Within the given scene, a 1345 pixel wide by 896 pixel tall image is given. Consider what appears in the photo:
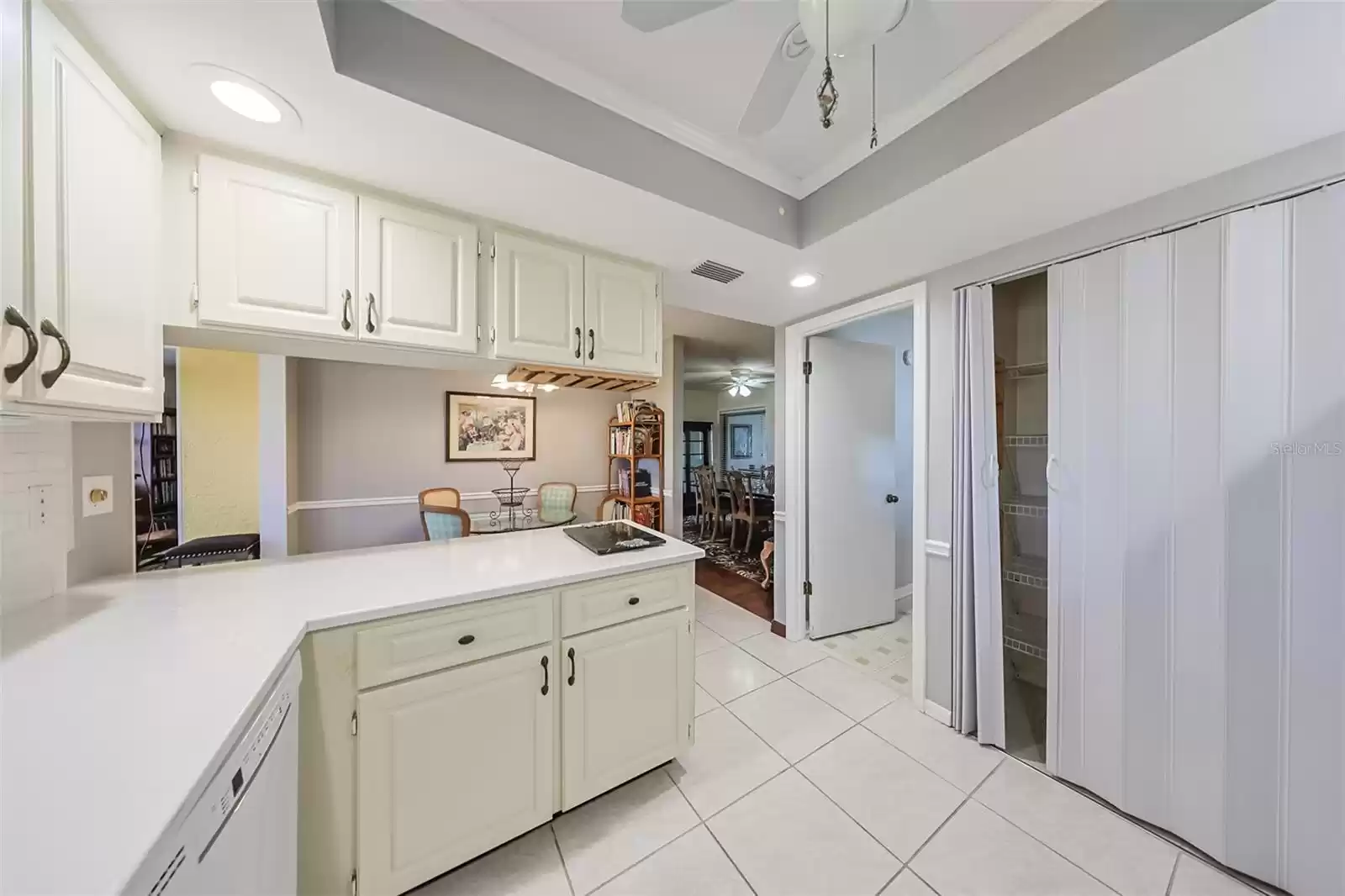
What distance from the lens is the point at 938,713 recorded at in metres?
2.09

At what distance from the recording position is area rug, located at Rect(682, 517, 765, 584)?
14.9 feet

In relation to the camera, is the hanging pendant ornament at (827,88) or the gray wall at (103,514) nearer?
the hanging pendant ornament at (827,88)

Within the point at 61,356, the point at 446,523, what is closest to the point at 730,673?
the point at 446,523

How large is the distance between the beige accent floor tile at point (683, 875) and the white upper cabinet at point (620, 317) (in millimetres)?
1772

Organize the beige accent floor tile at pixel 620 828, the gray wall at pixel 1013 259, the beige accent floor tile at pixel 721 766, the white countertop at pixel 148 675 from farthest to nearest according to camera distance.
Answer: the beige accent floor tile at pixel 721 766, the beige accent floor tile at pixel 620 828, the gray wall at pixel 1013 259, the white countertop at pixel 148 675

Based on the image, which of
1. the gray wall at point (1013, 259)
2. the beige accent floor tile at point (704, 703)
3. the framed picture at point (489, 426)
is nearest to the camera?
the gray wall at point (1013, 259)

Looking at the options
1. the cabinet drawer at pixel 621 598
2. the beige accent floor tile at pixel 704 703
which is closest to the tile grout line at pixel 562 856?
the cabinet drawer at pixel 621 598

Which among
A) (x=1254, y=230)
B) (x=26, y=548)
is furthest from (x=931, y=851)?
(x=26, y=548)

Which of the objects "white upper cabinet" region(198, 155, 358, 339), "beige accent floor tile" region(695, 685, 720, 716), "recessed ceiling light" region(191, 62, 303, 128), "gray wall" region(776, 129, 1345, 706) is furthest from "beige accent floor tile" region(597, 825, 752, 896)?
"recessed ceiling light" region(191, 62, 303, 128)

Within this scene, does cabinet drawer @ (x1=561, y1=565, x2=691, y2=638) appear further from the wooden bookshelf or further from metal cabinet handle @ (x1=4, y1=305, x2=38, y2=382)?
the wooden bookshelf

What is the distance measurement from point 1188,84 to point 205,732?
2.36 metres

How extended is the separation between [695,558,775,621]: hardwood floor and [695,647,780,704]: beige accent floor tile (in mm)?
590

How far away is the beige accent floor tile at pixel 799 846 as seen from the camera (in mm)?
1318

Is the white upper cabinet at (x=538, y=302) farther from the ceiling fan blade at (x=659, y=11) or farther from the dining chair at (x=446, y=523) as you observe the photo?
the dining chair at (x=446, y=523)
